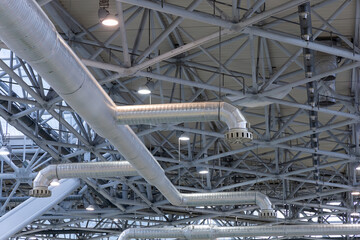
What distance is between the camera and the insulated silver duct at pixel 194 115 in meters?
18.5

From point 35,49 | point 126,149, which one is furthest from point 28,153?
point 35,49

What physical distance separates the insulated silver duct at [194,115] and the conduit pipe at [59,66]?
565 mm

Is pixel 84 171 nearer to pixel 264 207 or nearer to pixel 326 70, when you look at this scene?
pixel 326 70

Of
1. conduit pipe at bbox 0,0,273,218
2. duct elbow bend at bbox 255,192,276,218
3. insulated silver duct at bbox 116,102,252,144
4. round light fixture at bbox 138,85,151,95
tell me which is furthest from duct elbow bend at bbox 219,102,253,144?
duct elbow bend at bbox 255,192,276,218

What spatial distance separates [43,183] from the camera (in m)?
27.8

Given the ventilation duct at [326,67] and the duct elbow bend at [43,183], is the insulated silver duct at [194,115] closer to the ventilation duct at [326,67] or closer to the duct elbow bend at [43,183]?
the ventilation duct at [326,67]

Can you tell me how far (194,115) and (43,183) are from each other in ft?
36.0

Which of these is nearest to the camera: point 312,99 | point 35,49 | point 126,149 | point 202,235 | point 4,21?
point 4,21

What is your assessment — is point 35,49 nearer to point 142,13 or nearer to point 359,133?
point 142,13

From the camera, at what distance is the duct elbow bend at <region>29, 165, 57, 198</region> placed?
27.3 metres

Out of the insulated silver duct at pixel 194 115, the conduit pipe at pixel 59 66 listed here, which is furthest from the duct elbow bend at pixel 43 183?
the insulated silver duct at pixel 194 115

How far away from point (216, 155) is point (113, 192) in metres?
14.1

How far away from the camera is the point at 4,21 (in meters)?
12.2

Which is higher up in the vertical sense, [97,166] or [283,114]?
[283,114]
